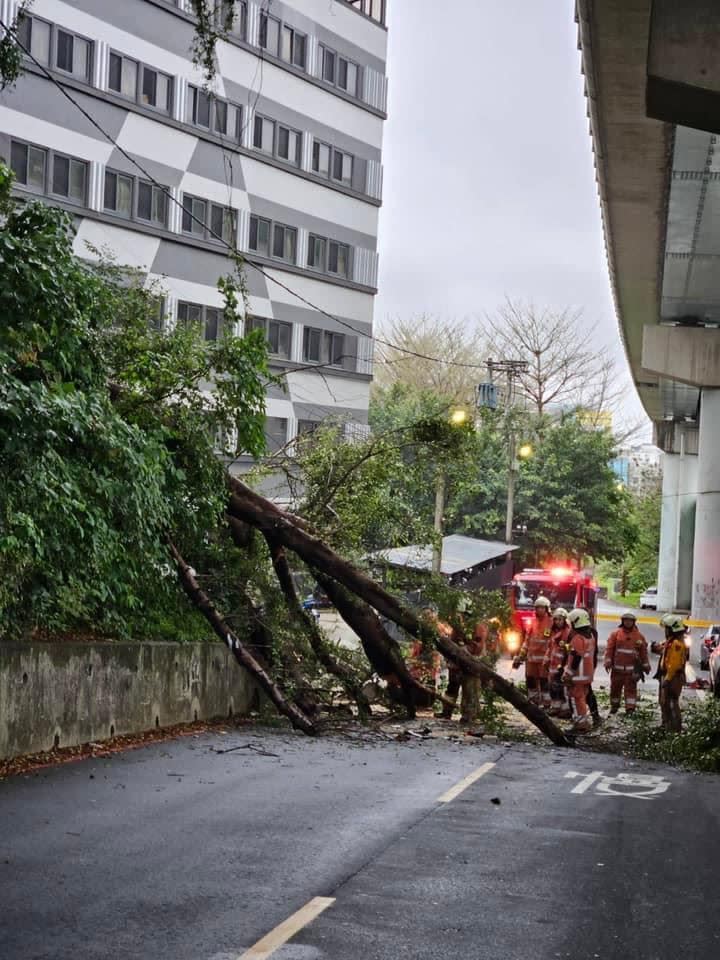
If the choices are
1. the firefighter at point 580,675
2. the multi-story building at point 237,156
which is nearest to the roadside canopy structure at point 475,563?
the multi-story building at point 237,156

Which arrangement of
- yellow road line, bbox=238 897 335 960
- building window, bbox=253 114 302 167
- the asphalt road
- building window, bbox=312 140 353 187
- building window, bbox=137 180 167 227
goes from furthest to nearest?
1. building window, bbox=312 140 353 187
2. building window, bbox=253 114 302 167
3. building window, bbox=137 180 167 227
4. the asphalt road
5. yellow road line, bbox=238 897 335 960

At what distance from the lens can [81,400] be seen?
12.5 m

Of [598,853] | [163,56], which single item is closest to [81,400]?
[598,853]

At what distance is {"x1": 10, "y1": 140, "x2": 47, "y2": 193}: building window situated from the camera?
35875 millimetres

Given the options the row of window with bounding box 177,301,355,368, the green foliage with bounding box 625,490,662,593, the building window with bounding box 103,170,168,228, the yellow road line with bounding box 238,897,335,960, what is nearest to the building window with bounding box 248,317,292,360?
the row of window with bounding box 177,301,355,368

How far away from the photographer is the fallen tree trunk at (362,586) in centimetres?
1659

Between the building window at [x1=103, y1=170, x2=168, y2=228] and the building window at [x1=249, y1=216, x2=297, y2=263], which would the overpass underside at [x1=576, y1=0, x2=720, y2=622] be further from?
the building window at [x1=103, y1=170, x2=168, y2=228]

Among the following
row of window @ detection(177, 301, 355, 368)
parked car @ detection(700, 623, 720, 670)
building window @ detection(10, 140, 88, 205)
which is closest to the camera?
parked car @ detection(700, 623, 720, 670)

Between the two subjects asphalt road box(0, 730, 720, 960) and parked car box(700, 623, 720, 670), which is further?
parked car box(700, 623, 720, 670)

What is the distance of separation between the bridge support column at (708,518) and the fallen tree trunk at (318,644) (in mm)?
24007

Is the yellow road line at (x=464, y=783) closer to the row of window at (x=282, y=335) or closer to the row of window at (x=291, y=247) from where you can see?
the row of window at (x=282, y=335)

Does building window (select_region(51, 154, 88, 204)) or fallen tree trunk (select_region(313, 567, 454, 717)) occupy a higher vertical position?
building window (select_region(51, 154, 88, 204))

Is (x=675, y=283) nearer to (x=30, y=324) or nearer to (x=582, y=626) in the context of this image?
(x=582, y=626)

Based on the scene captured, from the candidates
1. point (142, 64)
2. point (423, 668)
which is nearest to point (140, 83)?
point (142, 64)
